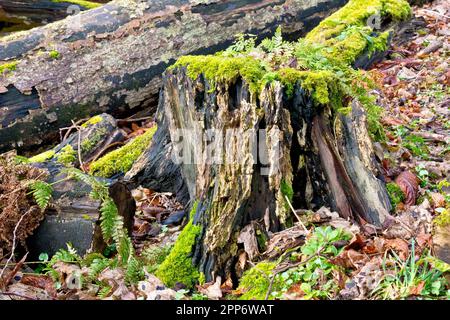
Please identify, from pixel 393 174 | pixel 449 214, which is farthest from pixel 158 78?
pixel 449 214

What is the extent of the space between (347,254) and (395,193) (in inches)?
47.8

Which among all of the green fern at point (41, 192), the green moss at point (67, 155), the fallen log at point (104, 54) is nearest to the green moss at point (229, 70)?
the green fern at point (41, 192)

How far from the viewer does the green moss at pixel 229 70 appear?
3932 millimetres

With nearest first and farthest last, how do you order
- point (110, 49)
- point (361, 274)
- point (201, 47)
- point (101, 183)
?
point (361, 274)
point (101, 183)
point (110, 49)
point (201, 47)

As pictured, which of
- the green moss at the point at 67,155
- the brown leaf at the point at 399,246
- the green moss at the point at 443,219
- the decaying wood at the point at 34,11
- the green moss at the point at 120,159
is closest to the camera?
the brown leaf at the point at 399,246

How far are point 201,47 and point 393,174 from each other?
4335 mm

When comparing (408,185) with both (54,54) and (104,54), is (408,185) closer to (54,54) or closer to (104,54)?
(104,54)

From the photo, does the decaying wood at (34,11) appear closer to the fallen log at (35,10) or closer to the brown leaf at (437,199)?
the fallen log at (35,10)

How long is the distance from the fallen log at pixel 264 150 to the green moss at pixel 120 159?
1.52 m

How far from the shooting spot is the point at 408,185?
4516 mm

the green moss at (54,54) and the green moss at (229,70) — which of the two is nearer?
the green moss at (229,70)

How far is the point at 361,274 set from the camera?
3.33 meters

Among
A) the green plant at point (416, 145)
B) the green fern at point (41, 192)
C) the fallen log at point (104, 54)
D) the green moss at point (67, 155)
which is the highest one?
the fallen log at point (104, 54)
